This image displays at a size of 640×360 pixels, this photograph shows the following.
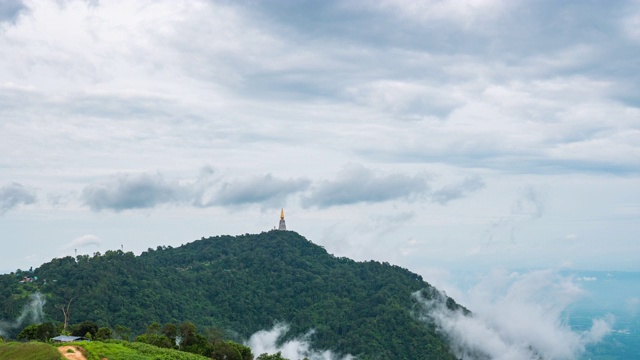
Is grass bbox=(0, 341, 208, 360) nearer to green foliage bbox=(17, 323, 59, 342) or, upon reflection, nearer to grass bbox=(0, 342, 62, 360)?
grass bbox=(0, 342, 62, 360)

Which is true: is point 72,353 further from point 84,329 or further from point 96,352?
point 84,329

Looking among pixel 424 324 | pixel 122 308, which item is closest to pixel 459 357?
pixel 424 324

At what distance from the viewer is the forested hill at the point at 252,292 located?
10712 cm

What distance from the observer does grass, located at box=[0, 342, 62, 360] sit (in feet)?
143

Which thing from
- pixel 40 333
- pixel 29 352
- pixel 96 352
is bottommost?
pixel 96 352

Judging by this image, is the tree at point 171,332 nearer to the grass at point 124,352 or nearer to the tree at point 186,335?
the tree at point 186,335

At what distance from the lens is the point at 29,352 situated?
44.1 meters

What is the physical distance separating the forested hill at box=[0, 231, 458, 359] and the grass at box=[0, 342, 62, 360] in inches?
2104

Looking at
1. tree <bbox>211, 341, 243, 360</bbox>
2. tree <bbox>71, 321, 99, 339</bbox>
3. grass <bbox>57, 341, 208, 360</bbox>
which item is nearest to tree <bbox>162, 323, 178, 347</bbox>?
tree <bbox>211, 341, 243, 360</bbox>

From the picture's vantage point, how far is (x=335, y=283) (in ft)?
496

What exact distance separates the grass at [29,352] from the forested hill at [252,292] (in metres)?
53.4

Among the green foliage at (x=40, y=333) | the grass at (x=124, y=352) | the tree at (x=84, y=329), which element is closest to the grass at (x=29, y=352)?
the grass at (x=124, y=352)

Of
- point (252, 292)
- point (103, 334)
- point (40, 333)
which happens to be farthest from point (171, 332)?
point (252, 292)

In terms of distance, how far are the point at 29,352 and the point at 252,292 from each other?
103 meters
